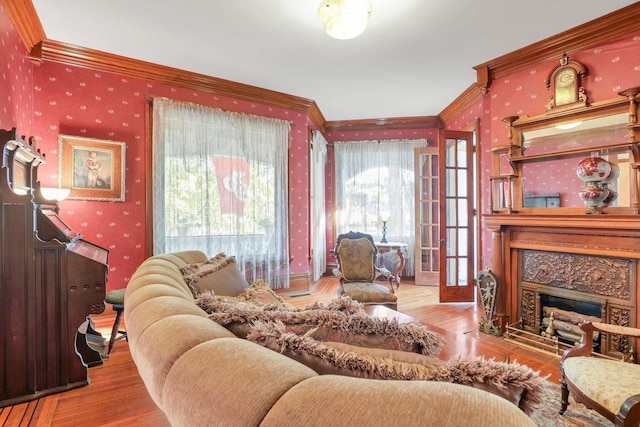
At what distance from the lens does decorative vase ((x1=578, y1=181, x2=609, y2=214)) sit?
100.0 inches

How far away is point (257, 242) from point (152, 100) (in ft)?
6.88

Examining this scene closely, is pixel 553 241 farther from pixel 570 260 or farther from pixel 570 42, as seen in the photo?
pixel 570 42

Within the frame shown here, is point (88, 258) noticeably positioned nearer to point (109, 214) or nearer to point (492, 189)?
point (109, 214)

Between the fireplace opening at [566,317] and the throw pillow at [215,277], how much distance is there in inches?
106

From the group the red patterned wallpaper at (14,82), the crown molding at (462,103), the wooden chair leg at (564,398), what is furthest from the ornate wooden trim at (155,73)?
the wooden chair leg at (564,398)

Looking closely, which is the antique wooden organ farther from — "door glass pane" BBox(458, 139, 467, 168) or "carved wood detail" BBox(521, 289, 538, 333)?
"door glass pane" BBox(458, 139, 467, 168)

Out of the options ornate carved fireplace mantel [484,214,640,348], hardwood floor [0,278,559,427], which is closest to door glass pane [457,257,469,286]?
hardwood floor [0,278,559,427]

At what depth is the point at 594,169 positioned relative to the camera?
2570 mm

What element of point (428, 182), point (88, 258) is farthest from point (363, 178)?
point (88, 258)

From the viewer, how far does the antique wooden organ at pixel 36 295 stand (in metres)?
1.98

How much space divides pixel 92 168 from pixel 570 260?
4673mm

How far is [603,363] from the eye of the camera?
5.50ft

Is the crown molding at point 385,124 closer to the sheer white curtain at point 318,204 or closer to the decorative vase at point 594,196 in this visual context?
the sheer white curtain at point 318,204

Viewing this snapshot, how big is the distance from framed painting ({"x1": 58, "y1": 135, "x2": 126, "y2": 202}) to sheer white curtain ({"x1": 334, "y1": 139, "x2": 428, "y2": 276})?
3.58 metres
